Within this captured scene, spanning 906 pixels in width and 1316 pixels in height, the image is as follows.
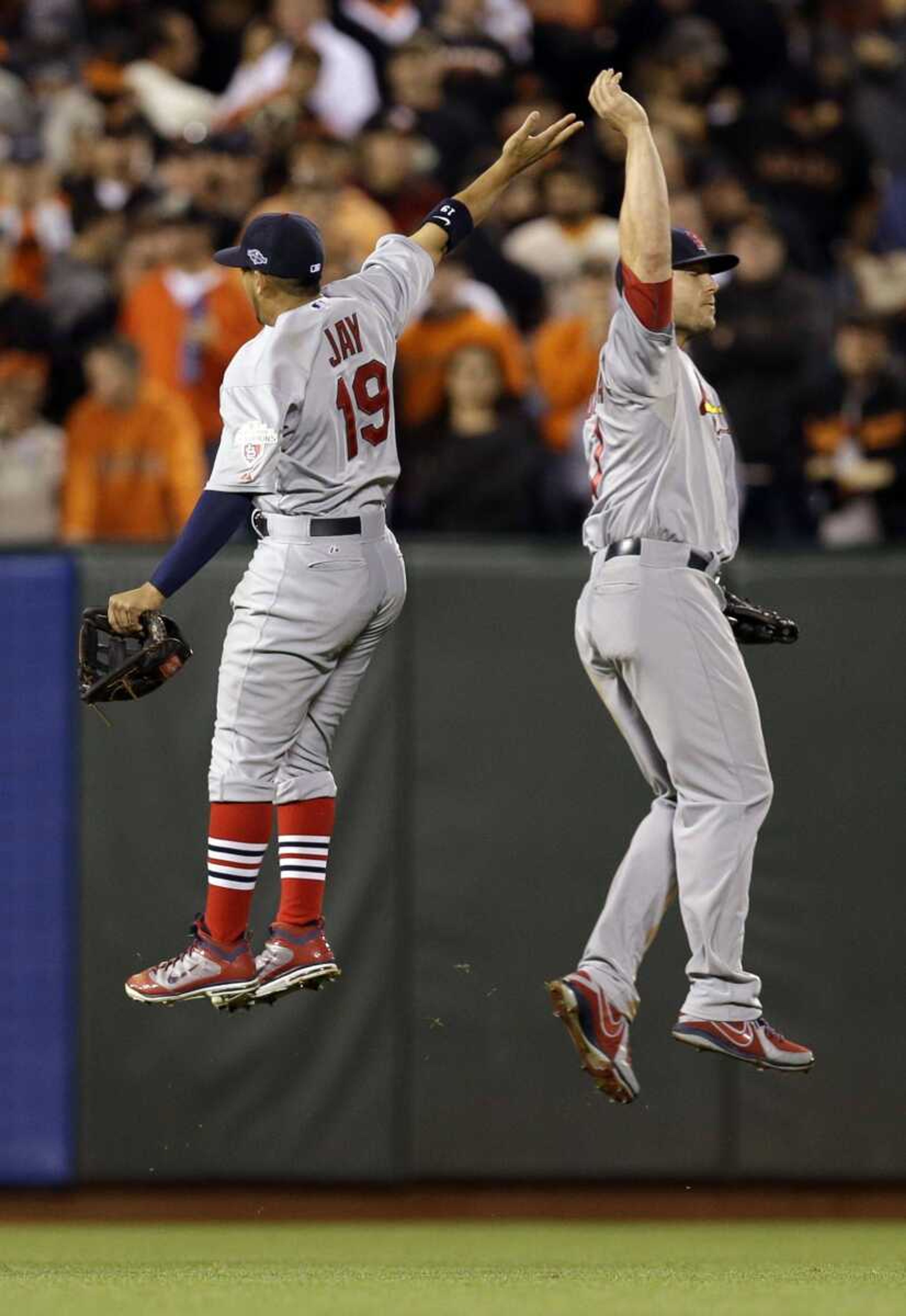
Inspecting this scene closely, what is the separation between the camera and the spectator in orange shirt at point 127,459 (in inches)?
334

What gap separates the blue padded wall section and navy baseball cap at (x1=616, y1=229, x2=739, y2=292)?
3801 millimetres

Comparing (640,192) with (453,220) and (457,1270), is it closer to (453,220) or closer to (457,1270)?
(453,220)

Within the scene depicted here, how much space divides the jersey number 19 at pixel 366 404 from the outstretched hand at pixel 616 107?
0.76 metres

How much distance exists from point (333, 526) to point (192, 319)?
5345 mm

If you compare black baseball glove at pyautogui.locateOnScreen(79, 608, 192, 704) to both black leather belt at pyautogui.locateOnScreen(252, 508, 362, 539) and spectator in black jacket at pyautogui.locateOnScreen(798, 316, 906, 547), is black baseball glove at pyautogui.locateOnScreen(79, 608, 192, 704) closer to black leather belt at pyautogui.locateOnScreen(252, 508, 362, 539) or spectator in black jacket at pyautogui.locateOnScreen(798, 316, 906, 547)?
black leather belt at pyautogui.locateOnScreen(252, 508, 362, 539)

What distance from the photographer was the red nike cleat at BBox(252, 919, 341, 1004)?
508 centimetres

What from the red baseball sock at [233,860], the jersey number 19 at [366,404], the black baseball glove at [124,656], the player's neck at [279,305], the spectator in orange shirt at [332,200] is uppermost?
the spectator in orange shirt at [332,200]

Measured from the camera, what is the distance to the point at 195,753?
900 cm

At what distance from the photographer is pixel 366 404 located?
5.11 metres

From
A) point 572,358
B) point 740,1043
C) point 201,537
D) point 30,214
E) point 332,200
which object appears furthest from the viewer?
point 30,214

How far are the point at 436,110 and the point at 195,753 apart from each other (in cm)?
516

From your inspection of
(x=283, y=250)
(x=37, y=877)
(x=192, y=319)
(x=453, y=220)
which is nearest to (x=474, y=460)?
(x=192, y=319)

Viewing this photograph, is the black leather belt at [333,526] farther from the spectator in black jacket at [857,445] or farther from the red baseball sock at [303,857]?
the spectator in black jacket at [857,445]

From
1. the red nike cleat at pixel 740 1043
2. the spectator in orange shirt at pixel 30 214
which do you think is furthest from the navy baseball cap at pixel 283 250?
the spectator in orange shirt at pixel 30 214
